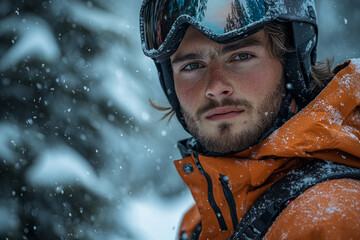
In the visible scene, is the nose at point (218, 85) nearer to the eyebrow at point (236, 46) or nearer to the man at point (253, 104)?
the man at point (253, 104)

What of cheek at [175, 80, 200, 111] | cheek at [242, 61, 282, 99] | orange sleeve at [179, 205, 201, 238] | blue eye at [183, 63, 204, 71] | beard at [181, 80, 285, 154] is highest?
blue eye at [183, 63, 204, 71]

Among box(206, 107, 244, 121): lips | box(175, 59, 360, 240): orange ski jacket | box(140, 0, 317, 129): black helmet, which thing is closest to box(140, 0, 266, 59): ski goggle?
box(140, 0, 317, 129): black helmet

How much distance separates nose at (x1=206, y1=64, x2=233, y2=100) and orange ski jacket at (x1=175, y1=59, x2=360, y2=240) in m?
0.36

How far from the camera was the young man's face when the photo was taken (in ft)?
6.14

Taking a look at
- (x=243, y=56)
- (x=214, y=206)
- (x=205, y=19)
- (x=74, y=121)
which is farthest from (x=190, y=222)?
(x=74, y=121)

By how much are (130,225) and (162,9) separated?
3.84 metres

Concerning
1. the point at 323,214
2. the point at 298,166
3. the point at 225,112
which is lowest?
the point at 323,214

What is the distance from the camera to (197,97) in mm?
2045

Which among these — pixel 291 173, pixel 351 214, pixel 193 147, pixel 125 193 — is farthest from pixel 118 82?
pixel 351 214

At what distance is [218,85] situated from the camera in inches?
73.3

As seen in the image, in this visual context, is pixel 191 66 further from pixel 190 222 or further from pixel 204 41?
pixel 190 222

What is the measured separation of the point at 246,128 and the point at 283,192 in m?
0.51

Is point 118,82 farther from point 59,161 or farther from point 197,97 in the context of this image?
point 197,97

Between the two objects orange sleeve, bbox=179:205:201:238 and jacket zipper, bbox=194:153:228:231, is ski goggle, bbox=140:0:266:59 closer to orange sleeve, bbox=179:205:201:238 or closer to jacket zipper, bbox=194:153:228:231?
jacket zipper, bbox=194:153:228:231
